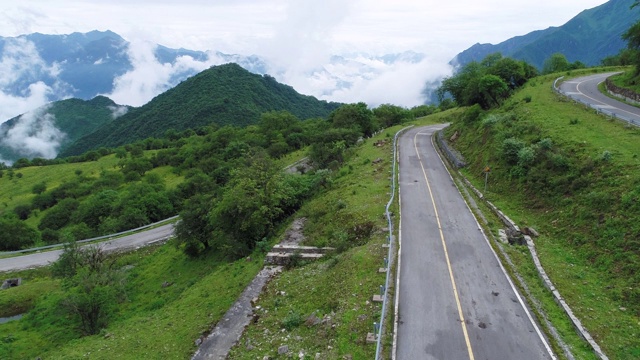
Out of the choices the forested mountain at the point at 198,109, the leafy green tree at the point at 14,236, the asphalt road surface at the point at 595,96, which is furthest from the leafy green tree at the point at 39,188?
the asphalt road surface at the point at 595,96

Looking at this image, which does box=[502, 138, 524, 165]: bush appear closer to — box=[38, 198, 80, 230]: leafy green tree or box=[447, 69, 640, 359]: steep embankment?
box=[447, 69, 640, 359]: steep embankment

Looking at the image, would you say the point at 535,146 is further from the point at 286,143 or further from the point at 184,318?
the point at 286,143

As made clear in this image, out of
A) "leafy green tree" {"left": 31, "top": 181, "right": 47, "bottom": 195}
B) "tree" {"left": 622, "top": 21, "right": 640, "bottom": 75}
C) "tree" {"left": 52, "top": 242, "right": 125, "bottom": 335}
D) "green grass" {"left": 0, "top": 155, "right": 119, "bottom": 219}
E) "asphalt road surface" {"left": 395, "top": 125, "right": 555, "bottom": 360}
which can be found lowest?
"asphalt road surface" {"left": 395, "top": 125, "right": 555, "bottom": 360}

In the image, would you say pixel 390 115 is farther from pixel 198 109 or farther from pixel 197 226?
pixel 198 109

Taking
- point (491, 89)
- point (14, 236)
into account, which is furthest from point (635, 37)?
point (14, 236)

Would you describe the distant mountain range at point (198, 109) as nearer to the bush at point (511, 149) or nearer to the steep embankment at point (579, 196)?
the steep embankment at point (579, 196)

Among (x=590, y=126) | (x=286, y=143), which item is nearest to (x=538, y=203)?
(x=590, y=126)

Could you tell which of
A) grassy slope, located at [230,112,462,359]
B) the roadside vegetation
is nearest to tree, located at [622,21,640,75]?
the roadside vegetation
